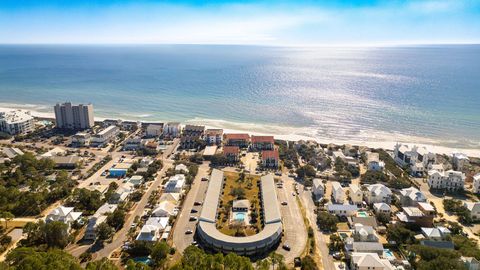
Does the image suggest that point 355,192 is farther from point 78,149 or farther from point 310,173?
point 78,149

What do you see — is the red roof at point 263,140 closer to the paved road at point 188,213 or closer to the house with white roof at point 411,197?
the paved road at point 188,213

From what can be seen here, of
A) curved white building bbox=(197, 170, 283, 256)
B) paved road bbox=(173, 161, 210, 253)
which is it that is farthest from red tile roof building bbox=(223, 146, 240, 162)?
curved white building bbox=(197, 170, 283, 256)

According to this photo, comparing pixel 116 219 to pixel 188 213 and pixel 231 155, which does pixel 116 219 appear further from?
pixel 231 155

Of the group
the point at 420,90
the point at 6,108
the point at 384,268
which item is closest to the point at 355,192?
the point at 384,268

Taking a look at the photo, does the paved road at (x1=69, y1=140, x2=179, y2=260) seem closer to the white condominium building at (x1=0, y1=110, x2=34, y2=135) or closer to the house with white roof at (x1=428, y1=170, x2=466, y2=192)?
the white condominium building at (x1=0, y1=110, x2=34, y2=135)

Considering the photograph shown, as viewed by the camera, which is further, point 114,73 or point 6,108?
point 114,73

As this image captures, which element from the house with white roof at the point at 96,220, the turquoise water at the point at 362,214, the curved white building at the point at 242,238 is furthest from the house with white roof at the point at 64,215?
the turquoise water at the point at 362,214

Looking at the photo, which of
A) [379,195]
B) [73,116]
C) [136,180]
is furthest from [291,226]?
[73,116]
